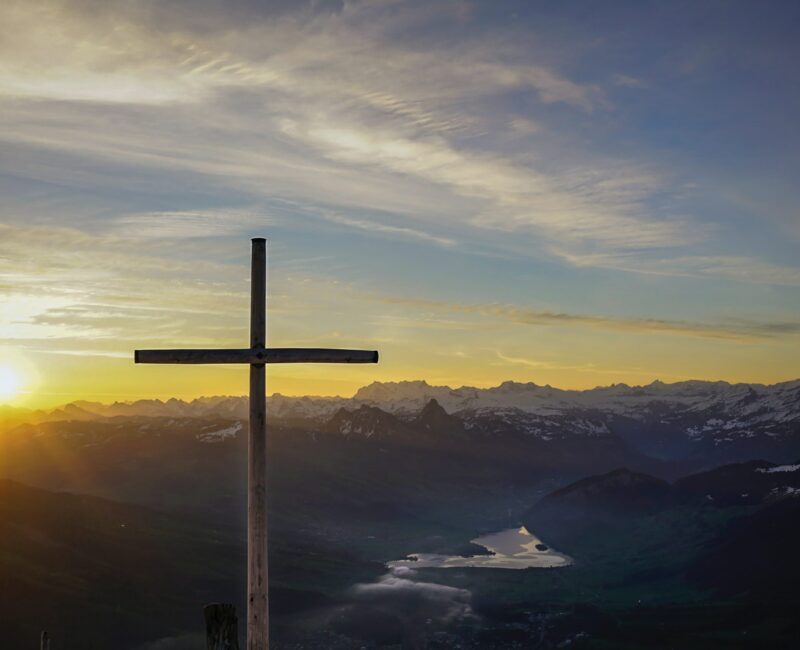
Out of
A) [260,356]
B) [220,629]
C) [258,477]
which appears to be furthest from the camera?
[260,356]

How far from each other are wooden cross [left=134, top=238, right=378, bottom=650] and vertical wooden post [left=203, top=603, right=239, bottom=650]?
345 millimetres

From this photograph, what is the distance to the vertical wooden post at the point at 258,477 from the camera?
12.8 m

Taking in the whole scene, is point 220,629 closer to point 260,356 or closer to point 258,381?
point 258,381

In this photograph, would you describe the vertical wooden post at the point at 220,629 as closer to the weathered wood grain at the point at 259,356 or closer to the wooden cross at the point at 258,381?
the wooden cross at the point at 258,381

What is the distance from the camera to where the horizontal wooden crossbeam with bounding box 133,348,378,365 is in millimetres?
13359

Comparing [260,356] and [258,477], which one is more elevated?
[260,356]

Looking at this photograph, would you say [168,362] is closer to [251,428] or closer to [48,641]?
[251,428]

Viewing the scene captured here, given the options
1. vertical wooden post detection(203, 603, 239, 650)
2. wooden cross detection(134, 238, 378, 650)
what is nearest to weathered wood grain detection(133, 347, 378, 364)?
wooden cross detection(134, 238, 378, 650)

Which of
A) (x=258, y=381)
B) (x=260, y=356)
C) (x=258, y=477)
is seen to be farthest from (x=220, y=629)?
(x=260, y=356)

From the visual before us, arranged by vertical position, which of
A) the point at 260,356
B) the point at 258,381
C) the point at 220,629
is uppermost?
the point at 260,356

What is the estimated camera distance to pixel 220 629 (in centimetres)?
1228

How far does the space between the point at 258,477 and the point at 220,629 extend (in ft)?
6.92

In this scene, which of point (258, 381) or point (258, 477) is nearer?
point (258, 477)

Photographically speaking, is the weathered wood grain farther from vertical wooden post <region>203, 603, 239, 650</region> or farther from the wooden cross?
vertical wooden post <region>203, 603, 239, 650</region>
